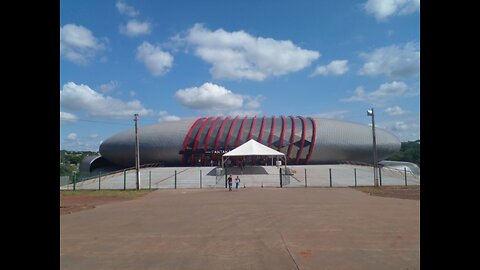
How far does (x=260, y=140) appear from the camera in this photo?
59.4 meters

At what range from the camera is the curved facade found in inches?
2335

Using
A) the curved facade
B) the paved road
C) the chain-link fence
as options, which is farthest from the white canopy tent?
the paved road

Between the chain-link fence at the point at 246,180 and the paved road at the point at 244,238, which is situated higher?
the paved road at the point at 244,238

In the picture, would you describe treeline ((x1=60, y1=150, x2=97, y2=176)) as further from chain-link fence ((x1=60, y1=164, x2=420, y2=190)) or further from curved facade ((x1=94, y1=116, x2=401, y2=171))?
curved facade ((x1=94, y1=116, x2=401, y2=171))

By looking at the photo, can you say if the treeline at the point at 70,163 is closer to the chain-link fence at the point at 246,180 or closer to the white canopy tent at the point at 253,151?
the chain-link fence at the point at 246,180

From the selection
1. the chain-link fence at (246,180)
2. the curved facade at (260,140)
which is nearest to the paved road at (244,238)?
the chain-link fence at (246,180)

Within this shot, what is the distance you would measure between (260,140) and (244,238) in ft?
167

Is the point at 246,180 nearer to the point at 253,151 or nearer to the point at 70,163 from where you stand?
the point at 253,151

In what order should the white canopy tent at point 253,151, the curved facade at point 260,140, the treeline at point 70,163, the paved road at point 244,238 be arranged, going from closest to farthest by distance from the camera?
the paved road at point 244,238, the treeline at point 70,163, the white canopy tent at point 253,151, the curved facade at point 260,140

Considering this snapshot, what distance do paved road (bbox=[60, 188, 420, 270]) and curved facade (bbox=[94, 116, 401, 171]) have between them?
45.2 meters

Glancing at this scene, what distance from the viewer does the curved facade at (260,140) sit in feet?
195

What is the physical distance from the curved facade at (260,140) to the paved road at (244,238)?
1779 inches
